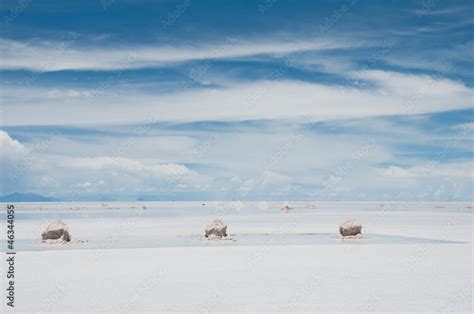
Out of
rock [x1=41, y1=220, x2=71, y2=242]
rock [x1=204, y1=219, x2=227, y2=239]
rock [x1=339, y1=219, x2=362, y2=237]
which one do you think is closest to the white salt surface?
rock [x1=41, y1=220, x2=71, y2=242]

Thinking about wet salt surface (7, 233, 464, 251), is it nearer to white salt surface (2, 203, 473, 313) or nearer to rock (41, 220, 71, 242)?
rock (41, 220, 71, 242)

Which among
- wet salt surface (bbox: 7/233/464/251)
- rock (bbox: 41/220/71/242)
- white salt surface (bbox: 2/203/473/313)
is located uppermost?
rock (bbox: 41/220/71/242)

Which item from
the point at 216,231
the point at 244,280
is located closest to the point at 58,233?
the point at 216,231

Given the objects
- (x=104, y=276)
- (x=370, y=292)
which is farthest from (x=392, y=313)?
(x=104, y=276)

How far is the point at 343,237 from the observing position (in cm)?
3098

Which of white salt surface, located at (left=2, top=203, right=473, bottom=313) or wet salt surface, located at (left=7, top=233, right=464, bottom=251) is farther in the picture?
wet salt surface, located at (left=7, top=233, right=464, bottom=251)

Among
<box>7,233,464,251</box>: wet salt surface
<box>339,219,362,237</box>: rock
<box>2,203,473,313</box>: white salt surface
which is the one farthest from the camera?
<box>339,219,362,237</box>: rock

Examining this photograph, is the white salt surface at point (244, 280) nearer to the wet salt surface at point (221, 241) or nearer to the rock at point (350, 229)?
the wet salt surface at point (221, 241)

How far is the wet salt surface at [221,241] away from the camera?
85.0ft

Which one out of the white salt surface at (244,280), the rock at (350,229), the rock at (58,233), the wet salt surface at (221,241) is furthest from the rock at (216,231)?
the rock at (58,233)

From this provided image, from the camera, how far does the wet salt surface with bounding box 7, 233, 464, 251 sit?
25922 mm

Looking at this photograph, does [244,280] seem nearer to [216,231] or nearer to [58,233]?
[216,231]

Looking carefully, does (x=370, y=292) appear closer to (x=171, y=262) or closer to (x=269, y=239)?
(x=171, y=262)

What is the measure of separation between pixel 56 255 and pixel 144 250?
3.51 m
